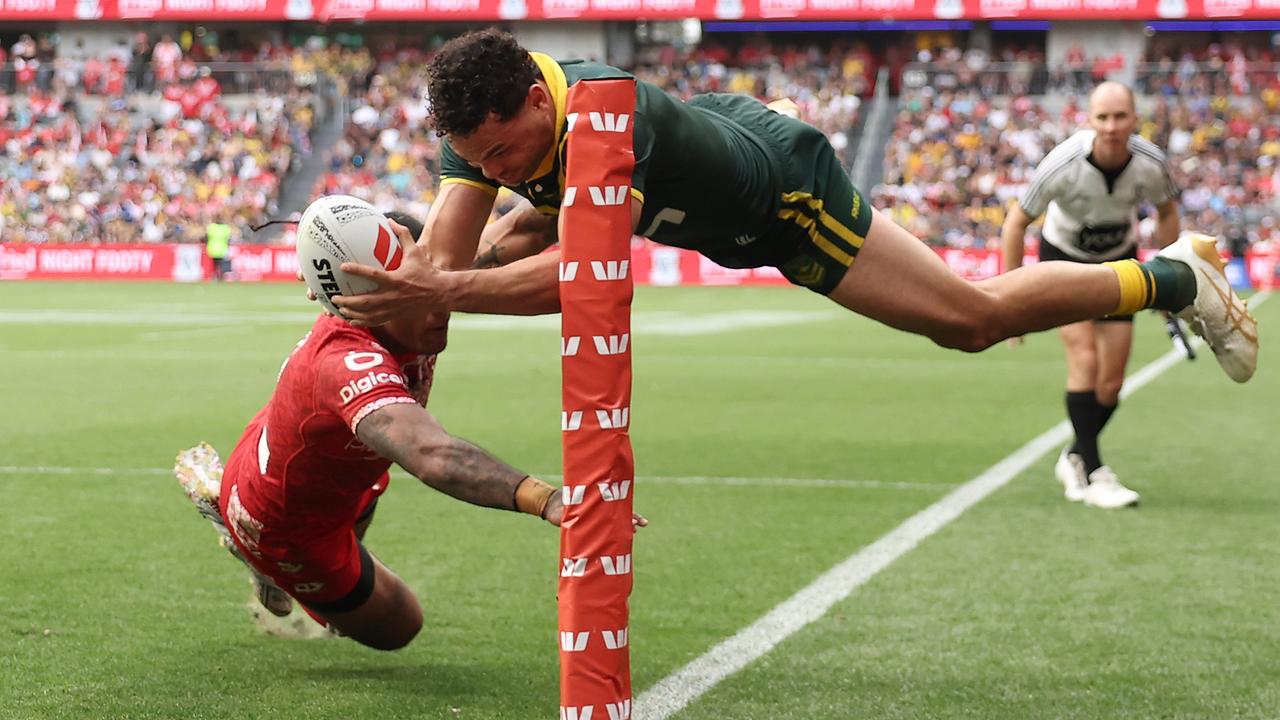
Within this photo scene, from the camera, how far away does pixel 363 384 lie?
14.7ft

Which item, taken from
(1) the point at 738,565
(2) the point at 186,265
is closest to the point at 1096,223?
(1) the point at 738,565

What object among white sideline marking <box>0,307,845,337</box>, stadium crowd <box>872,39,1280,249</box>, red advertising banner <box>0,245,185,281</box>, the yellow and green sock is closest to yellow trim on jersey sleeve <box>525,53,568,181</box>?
the yellow and green sock

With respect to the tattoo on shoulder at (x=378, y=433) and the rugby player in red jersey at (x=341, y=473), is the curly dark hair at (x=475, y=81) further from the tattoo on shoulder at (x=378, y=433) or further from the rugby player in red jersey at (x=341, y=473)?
the tattoo on shoulder at (x=378, y=433)

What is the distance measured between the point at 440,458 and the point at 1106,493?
5.32 m

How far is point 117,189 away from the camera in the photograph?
143ft

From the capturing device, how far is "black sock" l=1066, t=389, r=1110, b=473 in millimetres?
8797

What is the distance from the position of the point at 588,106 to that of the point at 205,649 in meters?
2.71

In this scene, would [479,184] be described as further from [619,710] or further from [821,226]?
[619,710]

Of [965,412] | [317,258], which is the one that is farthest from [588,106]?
[965,412]

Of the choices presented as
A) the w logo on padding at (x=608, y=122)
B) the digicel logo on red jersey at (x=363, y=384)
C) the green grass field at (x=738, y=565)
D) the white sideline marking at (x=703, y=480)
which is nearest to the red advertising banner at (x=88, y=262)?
the green grass field at (x=738, y=565)

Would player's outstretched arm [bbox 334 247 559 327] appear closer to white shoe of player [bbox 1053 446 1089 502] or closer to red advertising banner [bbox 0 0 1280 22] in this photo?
white shoe of player [bbox 1053 446 1089 502]

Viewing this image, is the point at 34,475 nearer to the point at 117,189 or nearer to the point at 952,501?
the point at 952,501

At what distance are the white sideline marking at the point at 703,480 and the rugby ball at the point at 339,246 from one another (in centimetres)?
514

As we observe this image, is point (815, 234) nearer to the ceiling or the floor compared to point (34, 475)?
nearer to the ceiling
